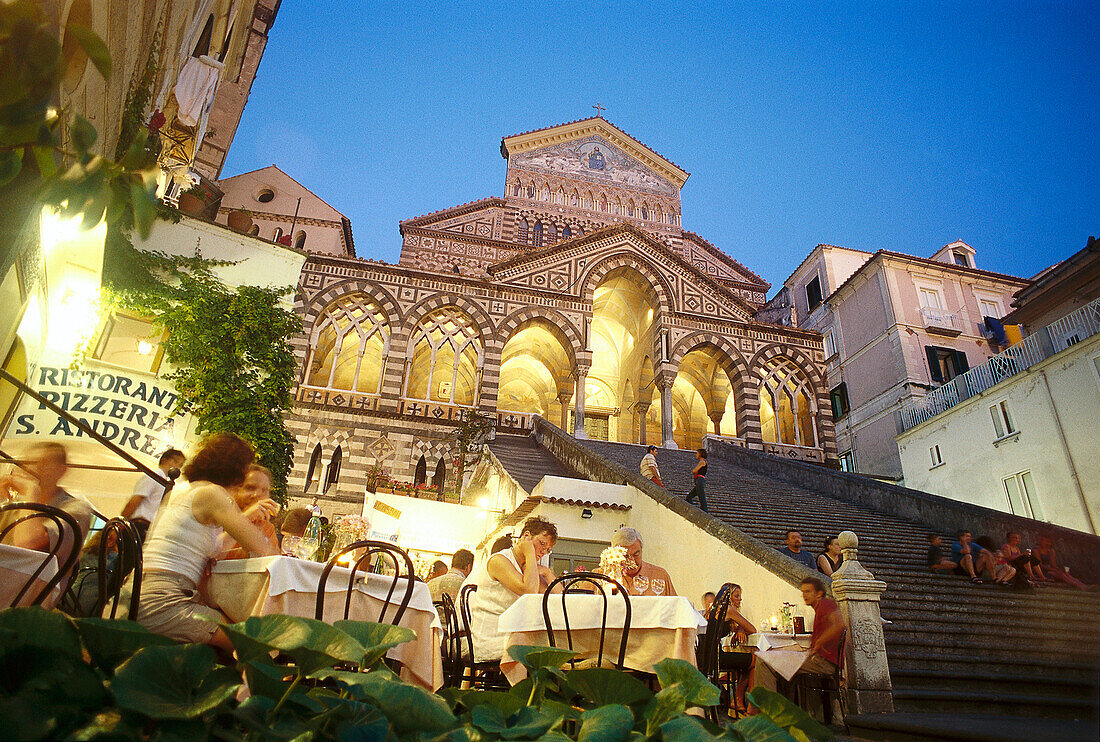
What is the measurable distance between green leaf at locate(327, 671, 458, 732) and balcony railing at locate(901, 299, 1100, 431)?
56.8 feet

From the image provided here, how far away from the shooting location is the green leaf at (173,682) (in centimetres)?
115

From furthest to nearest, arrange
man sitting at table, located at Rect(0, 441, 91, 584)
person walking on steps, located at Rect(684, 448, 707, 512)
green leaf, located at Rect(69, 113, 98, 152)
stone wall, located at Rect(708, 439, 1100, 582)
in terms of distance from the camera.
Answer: person walking on steps, located at Rect(684, 448, 707, 512) → stone wall, located at Rect(708, 439, 1100, 582) → man sitting at table, located at Rect(0, 441, 91, 584) → green leaf, located at Rect(69, 113, 98, 152)

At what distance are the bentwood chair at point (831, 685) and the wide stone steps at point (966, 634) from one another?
1.46 ft

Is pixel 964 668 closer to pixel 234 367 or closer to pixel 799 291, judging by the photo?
pixel 234 367

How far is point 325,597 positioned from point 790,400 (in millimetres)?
21772

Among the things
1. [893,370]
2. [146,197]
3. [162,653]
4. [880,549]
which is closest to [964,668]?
[880,549]

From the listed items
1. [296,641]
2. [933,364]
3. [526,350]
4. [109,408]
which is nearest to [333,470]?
[109,408]

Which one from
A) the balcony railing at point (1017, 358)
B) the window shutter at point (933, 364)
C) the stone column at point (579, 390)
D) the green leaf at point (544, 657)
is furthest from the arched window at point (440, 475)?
the window shutter at point (933, 364)

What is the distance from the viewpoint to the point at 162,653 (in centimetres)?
127

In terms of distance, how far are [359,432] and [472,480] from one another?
162 inches

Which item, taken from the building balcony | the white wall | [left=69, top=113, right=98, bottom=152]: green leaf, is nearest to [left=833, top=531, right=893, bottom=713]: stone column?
[left=69, top=113, right=98, bottom=152]: green leaf

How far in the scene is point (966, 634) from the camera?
20.8ft

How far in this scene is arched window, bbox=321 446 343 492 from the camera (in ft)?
56.3

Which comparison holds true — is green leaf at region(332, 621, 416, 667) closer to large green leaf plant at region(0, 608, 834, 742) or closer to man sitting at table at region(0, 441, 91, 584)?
large green leaf plant at region(0, 608, 834, 742)
